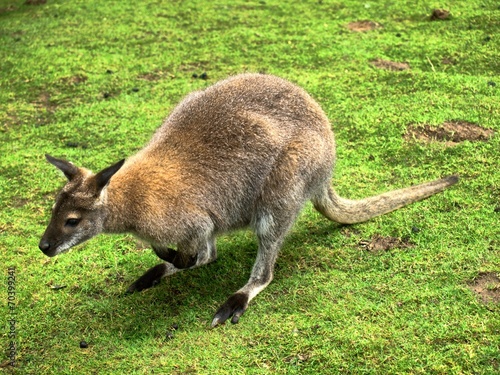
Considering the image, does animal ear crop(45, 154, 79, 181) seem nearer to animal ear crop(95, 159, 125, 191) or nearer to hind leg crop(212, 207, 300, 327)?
animal ear crop(95, 159, 125, 191)

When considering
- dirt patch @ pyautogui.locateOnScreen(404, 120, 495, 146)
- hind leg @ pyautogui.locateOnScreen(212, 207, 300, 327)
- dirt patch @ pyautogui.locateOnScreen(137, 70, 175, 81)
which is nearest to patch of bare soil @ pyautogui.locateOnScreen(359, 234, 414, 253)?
hind leg @ pyautogui.locateOnScreen(212, 207, 300, 327)

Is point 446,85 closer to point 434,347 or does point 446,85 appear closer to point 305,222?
point 305,222

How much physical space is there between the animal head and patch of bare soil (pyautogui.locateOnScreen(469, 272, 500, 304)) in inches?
84.1

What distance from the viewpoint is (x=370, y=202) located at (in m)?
4.20

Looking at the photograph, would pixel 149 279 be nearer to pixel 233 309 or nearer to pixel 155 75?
pixel 233 309

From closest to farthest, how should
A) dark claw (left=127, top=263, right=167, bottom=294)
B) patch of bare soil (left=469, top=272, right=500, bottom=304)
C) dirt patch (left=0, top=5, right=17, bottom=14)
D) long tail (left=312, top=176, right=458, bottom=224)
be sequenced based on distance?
patch of bare soil (left=469, top=272, right=500, bottom=304) → dark claw (left=127, top=263, right=167, bottom=294) → long tail (left=312, top=176, right=458, bottom=224) → dirt patch (left=0, top=5, right=17, bottom=14)

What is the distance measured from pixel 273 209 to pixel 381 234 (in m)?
0.86

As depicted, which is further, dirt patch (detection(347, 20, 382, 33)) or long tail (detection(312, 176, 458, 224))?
dirt patch (detection(347, 20, 382, 33))

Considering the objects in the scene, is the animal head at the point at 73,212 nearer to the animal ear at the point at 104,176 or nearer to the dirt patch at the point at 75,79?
the animal ear at the point at 104,176

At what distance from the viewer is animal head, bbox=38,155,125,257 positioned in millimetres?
3330

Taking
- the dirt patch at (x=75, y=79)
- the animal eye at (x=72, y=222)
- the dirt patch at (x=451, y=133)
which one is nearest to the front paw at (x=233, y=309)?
the animal eye at (x=72, y=222)

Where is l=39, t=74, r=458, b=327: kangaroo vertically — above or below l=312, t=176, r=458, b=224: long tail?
above

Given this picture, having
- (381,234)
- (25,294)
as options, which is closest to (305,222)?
(381,234)

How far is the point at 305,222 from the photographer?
14.6 ft
